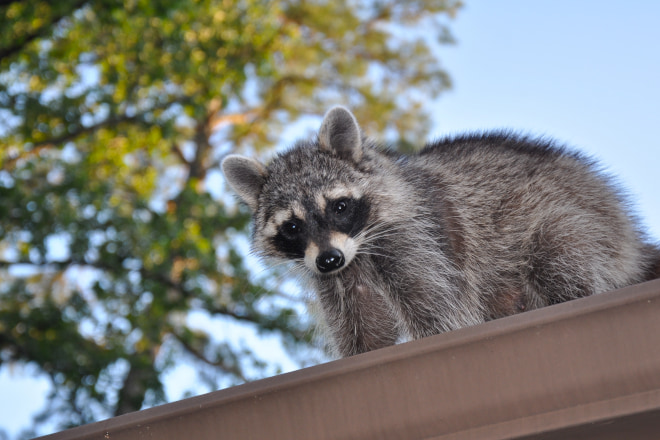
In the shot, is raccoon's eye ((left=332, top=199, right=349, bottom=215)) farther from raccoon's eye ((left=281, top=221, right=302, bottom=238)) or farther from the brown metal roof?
the brown metal roof

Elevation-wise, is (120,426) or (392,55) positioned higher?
(392,55)

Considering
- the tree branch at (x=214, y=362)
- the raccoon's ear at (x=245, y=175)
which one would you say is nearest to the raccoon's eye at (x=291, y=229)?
the raccoon's ear at (x=245, y=175)

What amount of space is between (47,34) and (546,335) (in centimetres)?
484

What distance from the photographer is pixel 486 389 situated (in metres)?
1.24

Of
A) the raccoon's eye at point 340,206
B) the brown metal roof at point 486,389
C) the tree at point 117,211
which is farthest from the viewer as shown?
the tree at point 117,211

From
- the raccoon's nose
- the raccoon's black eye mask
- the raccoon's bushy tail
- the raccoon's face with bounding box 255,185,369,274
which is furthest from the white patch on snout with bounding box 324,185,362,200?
the raccoon's bushy tail

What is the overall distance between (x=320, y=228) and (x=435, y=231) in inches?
14.6

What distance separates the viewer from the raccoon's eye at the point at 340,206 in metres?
2.30

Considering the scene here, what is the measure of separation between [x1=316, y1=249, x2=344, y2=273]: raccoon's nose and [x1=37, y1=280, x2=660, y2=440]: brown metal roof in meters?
0.73

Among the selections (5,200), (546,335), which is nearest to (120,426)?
(546,335)

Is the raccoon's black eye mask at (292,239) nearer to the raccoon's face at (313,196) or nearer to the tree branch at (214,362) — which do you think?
the raccoon's face at (313,196)

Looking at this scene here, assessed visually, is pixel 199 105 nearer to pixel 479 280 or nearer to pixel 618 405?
pixel 479 280

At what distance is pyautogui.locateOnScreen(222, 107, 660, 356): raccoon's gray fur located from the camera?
2.16m

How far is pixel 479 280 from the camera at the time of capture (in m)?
2.25
